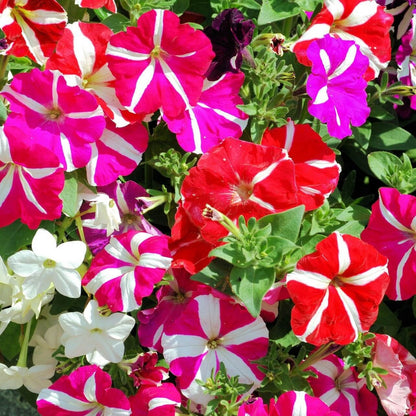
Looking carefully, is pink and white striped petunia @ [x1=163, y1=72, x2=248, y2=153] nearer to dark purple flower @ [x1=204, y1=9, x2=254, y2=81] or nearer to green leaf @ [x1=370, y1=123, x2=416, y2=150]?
dark purple flower @ [x1=204, y1=9, x2=254, y2=81]

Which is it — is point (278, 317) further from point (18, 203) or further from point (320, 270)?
point (18, 203)

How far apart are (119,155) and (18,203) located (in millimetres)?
160

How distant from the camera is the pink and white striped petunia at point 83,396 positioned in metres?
0.98

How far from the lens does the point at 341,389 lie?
1.09 m

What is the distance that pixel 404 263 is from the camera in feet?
3.40

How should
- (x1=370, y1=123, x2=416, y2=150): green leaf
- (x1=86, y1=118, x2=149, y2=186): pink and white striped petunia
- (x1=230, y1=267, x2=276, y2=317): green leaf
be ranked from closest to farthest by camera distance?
(x1=230, y1=267, x2=276, y2=317): green leaf
(x1=86, y1=118, x2=149, y2=186): pink and white striped petunia
(x1=370, y1=123, x2=416, y2=150): green leaf

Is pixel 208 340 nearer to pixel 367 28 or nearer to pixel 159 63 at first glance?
pixel 159 63

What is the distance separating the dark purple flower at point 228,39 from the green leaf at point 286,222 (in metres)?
0.23

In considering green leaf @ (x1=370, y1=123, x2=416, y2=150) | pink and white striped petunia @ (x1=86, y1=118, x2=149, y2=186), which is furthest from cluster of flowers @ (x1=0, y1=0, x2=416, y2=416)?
green leaf @ (x1=370, y1=123, x2=416, y2=150)

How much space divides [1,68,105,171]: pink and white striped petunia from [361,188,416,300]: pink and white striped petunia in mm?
430

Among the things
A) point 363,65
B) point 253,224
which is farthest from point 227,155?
point 363,65

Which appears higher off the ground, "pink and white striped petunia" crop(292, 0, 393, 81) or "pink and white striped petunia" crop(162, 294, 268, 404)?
"pink and white striped petunia" crop(292, 0, 393, 81)

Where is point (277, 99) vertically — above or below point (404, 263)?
above

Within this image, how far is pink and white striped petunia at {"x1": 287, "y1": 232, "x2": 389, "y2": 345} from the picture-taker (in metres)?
0.92
